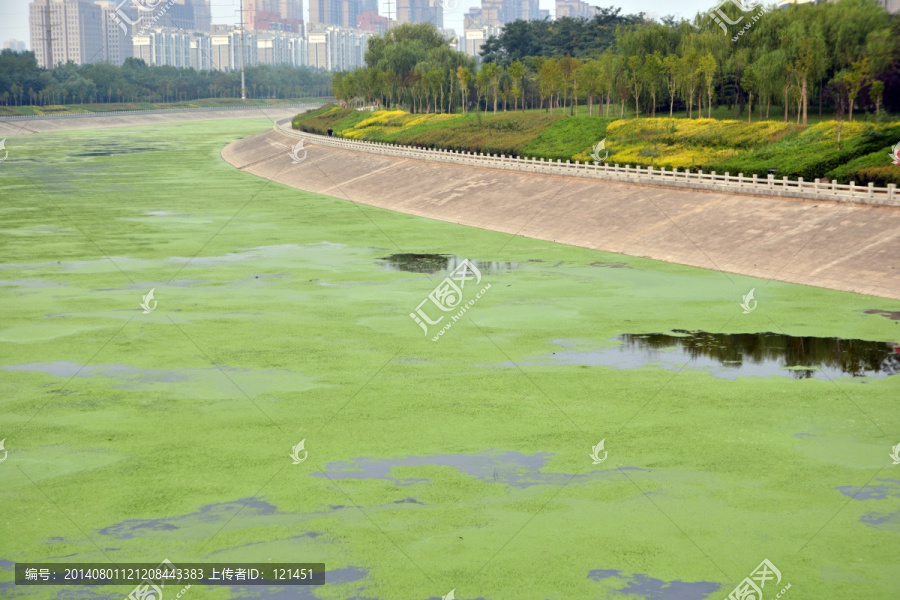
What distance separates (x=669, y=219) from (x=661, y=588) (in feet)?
123

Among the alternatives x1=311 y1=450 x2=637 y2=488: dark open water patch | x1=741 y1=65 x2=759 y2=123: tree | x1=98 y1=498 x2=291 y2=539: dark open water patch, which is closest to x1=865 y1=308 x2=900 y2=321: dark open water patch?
x1=311 y1=450 x2=637 y2=488: dark open water patch

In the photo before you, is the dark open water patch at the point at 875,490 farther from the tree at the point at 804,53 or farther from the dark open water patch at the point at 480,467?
the tree at the point at 804,53

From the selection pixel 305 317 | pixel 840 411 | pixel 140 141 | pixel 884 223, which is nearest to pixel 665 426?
pixel 840 411

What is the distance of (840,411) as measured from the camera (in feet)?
82.2

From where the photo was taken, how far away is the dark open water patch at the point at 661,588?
16047 millimetres

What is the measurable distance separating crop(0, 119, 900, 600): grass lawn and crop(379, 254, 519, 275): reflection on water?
2.77 ft

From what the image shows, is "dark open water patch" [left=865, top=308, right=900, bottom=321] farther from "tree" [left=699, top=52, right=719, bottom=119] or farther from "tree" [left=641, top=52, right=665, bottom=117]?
"tree" [left=641, top=52, right=665, bottom=117]

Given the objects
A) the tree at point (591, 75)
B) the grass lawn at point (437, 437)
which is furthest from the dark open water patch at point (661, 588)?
the tree at point (591, 75)

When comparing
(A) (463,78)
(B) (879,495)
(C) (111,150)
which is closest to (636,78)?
(A) (463,78)

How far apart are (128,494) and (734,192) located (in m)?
40.3

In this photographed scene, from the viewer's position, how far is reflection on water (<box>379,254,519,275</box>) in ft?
150

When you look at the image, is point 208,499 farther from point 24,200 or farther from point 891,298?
point 24,200

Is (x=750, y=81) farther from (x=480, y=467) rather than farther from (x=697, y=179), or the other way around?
(x=480, y=467)

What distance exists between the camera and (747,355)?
3038cm
